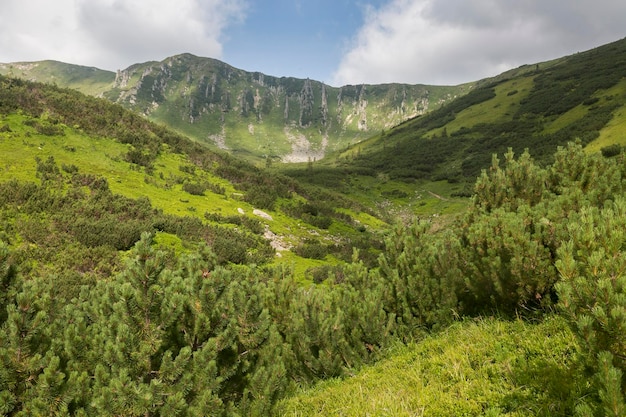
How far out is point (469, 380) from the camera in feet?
16.5

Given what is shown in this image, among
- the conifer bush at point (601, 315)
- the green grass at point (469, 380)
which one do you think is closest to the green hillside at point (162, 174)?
the green grass at point (469, 380)

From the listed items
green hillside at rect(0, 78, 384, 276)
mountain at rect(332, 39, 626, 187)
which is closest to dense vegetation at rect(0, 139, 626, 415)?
green hillside at rect(0, 78, 384, 276)

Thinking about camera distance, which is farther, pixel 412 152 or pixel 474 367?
pixel 412 152

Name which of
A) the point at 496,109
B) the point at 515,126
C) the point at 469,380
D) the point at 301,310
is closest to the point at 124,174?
the point at 301,310

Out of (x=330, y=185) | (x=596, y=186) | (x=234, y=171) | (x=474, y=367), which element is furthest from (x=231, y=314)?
(x=330, y=185)

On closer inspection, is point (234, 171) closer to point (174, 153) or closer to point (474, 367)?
point (174, 153)

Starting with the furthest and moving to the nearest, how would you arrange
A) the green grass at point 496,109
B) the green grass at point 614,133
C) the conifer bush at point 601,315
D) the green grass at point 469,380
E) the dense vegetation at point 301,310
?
the green grass at point 496,109 → the green grass at point 614,133 → the green grass at point 469,380 → the dense vegetation at point 301,310 → the conifer bush at point 601,315

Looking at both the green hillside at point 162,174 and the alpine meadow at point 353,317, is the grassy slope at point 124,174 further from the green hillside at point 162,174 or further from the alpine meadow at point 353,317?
the alpine meadow at point 353,317

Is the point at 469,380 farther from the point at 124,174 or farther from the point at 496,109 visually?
the point at 496,109

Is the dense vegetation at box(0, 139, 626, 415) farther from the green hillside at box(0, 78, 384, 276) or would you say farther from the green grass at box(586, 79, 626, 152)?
the green grass at box(586, 79, 626, 152)

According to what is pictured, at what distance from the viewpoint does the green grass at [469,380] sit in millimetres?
4255

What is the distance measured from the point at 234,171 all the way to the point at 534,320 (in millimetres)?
34415

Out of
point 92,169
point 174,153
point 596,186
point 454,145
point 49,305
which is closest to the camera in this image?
point 49,305

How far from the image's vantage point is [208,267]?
240 inches
